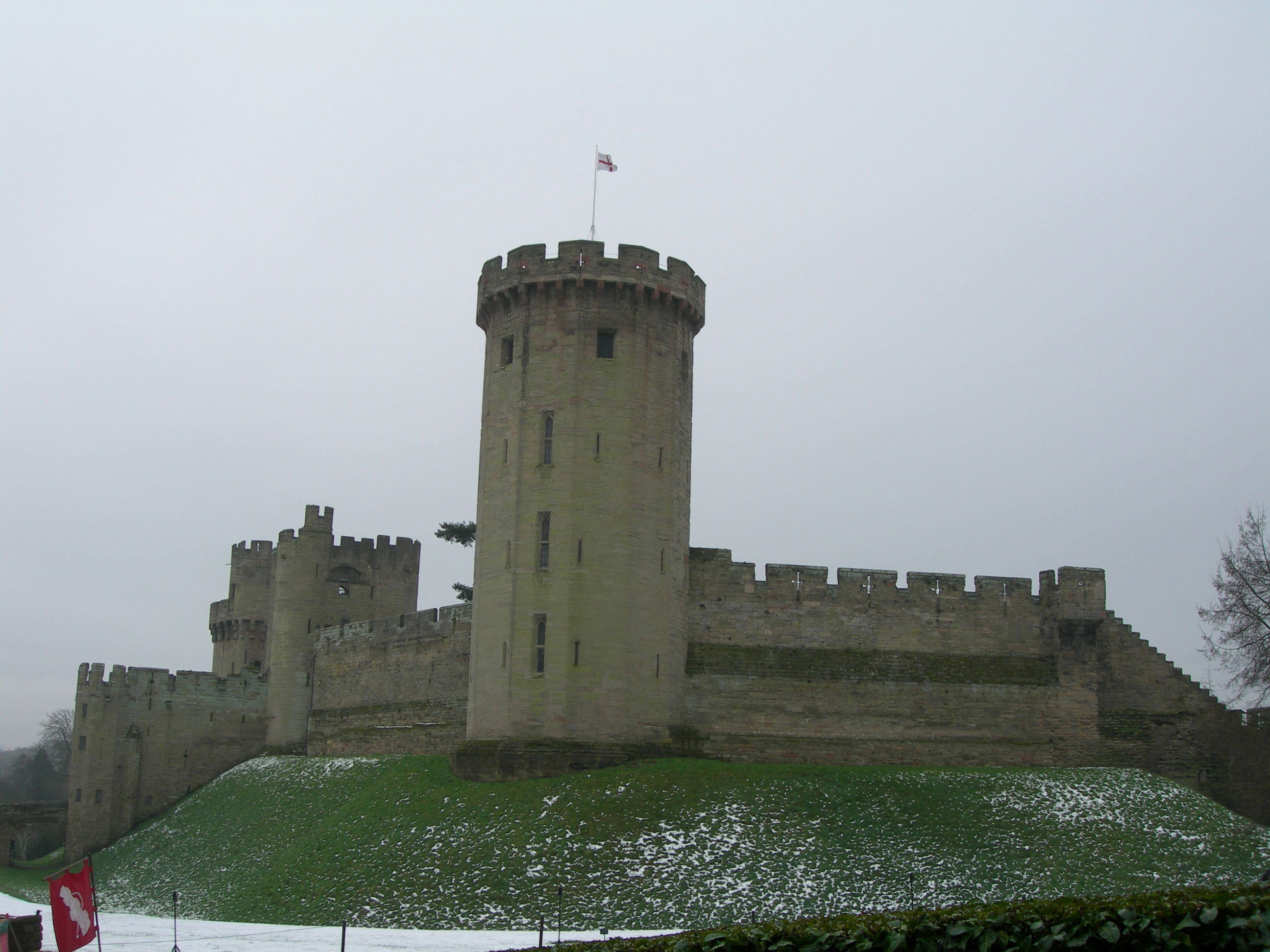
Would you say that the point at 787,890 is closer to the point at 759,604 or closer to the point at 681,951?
the point at 759,604

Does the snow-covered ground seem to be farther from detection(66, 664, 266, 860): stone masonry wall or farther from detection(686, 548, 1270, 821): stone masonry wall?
detection(66, 664, 266, 860): stone masonry wall

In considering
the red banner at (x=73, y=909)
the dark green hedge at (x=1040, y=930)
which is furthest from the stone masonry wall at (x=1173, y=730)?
the red banner at (x=73, y=909)

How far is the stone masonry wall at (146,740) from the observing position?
155 ft

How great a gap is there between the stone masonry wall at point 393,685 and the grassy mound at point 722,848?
195 inches

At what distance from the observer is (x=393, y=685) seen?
1709 inches

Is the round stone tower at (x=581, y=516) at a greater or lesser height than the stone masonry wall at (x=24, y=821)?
greater

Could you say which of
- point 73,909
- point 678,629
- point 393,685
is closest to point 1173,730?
point 678,629

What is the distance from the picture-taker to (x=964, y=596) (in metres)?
36.1

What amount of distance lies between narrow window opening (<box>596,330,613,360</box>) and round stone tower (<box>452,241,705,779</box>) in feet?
0.11

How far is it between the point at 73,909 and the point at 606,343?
67.0 ft

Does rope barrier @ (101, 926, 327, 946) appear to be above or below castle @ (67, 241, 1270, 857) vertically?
below

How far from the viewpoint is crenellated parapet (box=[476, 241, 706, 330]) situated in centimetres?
3428

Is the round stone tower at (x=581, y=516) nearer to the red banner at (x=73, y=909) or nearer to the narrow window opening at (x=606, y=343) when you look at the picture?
the narrow window opening at (x=606, y=343)

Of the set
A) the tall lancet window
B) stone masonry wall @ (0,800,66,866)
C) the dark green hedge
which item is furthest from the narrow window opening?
stone masonry wall @ (0,800,66,866)
